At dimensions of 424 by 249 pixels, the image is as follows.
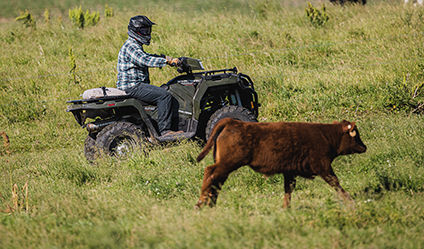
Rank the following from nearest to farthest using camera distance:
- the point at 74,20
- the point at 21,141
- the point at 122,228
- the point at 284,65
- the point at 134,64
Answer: the point at 122,228 < the point at 134,64 < the point at 21,141 < the point at 284,65 < the point at 74,20

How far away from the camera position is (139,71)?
320 inches

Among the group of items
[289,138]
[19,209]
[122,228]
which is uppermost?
[289,138]

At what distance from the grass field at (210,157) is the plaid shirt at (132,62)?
1.35m

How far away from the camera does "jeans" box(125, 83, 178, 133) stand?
7.89m

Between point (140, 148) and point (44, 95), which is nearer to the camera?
point (140, 148)

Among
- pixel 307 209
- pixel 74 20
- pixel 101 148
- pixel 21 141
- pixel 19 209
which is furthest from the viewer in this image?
pixel 74 20

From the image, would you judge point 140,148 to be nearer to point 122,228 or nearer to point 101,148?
point 101,148

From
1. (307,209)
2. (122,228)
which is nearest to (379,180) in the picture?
(307,209)

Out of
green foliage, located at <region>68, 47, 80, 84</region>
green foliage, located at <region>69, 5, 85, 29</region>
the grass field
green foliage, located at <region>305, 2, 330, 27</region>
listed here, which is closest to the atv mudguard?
the grass field

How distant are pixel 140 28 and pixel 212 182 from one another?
3889 millimetres

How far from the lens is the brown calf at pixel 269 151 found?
193 inches

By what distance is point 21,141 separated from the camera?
1039cm

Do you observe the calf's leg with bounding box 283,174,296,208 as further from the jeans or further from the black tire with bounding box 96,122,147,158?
the jeans

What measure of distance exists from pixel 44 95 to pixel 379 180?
9.26 metres
